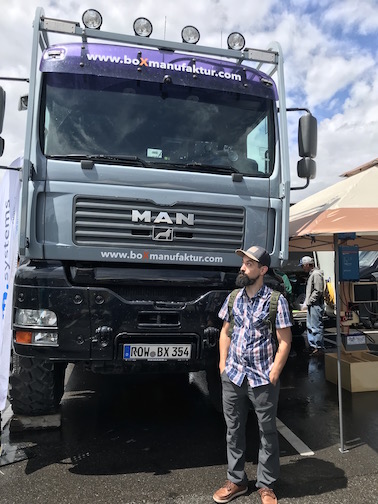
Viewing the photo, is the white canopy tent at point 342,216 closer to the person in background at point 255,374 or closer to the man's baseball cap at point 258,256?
the man's baseball cap at point 258,256

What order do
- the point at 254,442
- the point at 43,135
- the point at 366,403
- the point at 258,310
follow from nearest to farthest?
the point at 258,310 → the point at 43,135 → the point at 254,442 → the point at 366,403

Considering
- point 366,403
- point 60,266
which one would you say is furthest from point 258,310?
point 366,403

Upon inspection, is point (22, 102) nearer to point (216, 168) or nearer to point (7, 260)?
point (7, 260)

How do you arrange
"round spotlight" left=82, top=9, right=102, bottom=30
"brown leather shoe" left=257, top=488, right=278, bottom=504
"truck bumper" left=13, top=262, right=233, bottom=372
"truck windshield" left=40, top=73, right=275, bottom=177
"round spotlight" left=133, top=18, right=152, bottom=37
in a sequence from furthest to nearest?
"round spotlight" left=133, top=18, right=152, bottom=37 → "round spotlight" left=82, top=9, right=102, bottom=30 → "truck windshield" left=40, top=73, right=275, bottom=177 → "truck bumper" left=13, top=262, right=233, bottom=372 → "brown leather shoe" left=257, top=488, right=278, bottom=504

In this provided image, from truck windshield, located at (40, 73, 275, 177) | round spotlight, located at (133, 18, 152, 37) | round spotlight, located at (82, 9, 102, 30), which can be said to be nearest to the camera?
truck windshield, located at (40, 73, 275, 177)

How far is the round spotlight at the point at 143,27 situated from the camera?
401 cm

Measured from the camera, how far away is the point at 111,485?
320 cm

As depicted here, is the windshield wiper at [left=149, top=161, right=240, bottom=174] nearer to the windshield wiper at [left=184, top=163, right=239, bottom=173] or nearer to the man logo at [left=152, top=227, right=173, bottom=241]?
the windshield wiper at [left=184, top=163, right=239, bottom=173]

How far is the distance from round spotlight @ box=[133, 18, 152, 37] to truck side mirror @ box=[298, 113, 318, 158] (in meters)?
1.72

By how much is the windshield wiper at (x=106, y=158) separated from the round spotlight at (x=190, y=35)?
1.38m

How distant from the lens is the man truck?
3.40 meters

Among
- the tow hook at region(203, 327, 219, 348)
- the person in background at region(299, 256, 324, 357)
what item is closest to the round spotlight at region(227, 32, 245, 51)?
the tow hook at region(203, 327, 219, 348)

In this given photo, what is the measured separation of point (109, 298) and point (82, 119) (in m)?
1.59

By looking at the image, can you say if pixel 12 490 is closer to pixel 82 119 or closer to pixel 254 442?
pixel 254 442
